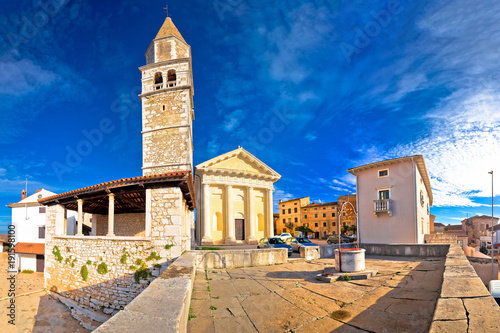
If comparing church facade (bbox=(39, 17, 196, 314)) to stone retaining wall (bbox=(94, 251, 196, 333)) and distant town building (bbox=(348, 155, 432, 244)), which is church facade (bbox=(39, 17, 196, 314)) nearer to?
stone retaining wall (bbox=(94, 251, 196, 333))

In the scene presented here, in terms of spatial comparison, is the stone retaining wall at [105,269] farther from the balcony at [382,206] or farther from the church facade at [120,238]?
the balcony at [382,206]

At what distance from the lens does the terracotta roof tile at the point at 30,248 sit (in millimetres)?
29594

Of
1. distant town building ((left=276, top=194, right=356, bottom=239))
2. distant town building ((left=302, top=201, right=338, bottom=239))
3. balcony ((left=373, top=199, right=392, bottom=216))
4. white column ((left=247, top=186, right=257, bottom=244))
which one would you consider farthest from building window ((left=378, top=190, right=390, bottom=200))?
distant town building ((left=302, top=201, right=338, bottom=239))

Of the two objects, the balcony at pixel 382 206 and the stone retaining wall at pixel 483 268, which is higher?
the balcony at pixel 382 206

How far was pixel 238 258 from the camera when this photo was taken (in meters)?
12.6

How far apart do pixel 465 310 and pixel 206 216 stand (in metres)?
29.4

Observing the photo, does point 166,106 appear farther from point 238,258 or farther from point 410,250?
point 410,250

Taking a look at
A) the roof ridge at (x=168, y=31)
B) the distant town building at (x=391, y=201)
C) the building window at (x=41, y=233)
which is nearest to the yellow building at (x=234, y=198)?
the distant town building at (x=391, y=201)

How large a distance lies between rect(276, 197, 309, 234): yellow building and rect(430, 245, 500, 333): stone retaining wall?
6093 cm

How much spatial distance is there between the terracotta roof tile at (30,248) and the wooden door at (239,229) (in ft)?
67.7

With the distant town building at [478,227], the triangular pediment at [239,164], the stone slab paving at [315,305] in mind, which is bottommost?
the distant town building at [478,227]

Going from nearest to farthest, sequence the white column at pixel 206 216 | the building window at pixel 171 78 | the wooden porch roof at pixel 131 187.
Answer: the wooden porch roof at pixel 131 187 < the building window at pixel 171 78 < the white column at pixel 206 216

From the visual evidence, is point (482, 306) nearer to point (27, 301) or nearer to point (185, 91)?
point (27, 301)

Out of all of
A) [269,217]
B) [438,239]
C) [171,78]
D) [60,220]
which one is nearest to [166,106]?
[171,78]
